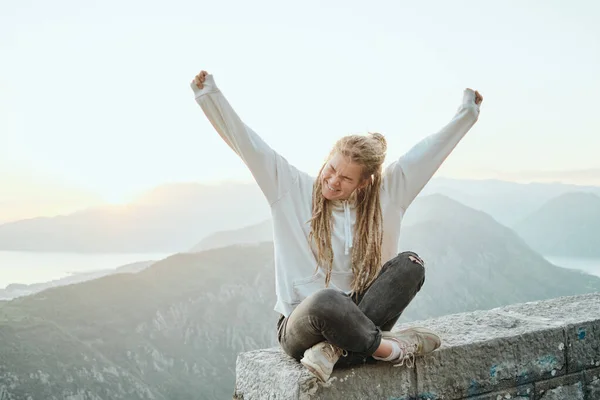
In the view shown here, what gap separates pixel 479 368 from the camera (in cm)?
204

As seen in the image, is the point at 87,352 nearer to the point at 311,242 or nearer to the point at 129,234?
the point at 129,234

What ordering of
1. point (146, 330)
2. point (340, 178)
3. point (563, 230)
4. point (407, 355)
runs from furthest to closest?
point (563, 230)
point (146, 330)
point (340, 178)
point (407, 355)

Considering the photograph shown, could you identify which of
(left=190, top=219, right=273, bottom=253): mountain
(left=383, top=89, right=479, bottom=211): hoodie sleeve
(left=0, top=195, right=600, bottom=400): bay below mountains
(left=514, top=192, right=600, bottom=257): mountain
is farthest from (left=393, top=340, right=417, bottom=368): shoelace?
(left=190, top=219, right=273, bottom=253): mountain

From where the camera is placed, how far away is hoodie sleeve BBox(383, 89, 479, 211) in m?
2.13

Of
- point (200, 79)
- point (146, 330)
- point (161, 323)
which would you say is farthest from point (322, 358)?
point (161, 323)

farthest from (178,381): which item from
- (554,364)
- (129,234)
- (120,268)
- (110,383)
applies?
(554,364)

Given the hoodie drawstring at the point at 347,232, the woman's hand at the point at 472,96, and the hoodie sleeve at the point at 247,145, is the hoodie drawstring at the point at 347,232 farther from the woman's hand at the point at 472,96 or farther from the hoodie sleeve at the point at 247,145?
the woman's hand at the point at 472,96

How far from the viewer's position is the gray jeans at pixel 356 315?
1.70 metres

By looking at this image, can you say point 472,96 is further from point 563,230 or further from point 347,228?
point 563,230

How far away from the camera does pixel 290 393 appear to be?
1705 millimetres

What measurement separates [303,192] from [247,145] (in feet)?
0.91

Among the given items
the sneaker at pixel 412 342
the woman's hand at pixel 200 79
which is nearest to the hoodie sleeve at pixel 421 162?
the sneaker at pixel 412 342

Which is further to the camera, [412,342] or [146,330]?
[146,330]

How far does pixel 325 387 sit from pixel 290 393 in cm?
11
